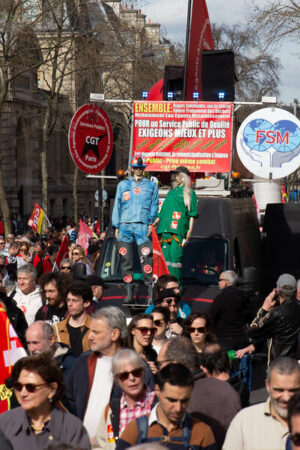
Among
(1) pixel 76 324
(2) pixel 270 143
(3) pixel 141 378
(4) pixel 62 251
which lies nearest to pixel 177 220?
(1) pixel 76 324

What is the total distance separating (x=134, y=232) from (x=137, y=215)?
0.69 feet

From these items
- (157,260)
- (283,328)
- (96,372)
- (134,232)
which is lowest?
(283,328)

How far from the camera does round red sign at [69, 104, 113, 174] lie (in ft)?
48.6

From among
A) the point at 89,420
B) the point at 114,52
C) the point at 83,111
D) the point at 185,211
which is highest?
the point at 114,52

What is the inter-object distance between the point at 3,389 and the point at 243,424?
6.99ft

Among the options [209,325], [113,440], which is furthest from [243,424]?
[209,325]

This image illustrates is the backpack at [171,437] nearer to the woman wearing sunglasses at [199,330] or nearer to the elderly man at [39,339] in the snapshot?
the elderly man at [39,339]

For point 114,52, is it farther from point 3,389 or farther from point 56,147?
point 3,389

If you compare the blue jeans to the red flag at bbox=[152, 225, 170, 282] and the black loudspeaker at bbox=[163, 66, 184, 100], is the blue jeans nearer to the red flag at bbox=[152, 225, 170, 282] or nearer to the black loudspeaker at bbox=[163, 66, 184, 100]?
the red flag at bbox=[152, 225, 170, 282]

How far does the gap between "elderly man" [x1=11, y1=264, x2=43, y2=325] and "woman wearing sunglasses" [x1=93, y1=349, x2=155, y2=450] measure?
13.8 ft

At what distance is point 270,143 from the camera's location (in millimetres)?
15969

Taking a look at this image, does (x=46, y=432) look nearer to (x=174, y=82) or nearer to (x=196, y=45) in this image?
(x=174, y=82)

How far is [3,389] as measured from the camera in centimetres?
721

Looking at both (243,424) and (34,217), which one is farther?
(34,217)
